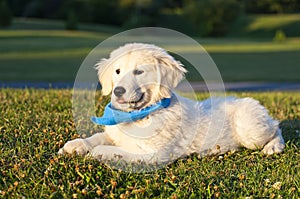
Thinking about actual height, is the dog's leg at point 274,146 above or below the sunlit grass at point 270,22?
above

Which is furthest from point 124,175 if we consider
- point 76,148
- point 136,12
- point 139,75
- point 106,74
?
point 136,12

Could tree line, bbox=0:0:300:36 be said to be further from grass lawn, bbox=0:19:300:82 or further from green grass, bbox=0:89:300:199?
green grass, bbox=0:89:300:199

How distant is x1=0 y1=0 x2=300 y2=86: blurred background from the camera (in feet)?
99.2

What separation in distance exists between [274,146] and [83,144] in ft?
6.69

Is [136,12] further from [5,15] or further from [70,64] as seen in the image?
[70,64]

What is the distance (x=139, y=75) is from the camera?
15.9ft

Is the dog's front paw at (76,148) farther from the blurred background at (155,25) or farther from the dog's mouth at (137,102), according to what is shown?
the blurred background at (155,25)

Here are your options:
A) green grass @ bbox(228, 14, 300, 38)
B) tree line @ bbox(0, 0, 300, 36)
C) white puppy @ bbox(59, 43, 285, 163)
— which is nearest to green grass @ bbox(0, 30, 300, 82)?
white puppy @ bbox(59, 43, 285, 163)

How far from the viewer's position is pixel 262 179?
4.72 metres

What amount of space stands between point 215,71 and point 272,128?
2.95 feet

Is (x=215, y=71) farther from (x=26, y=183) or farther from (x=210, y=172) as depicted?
(x=26, y=183)

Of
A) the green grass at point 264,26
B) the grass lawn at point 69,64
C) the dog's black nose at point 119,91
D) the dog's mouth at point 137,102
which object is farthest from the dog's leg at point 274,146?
the green grass at point 264,26

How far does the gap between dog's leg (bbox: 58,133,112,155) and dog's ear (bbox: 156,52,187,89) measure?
86 cm

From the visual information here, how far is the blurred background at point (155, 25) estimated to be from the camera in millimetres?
30250
